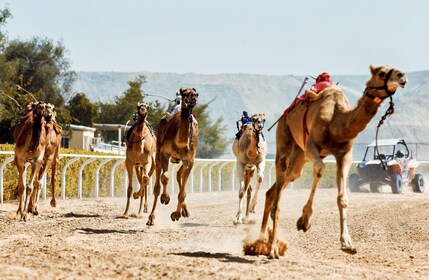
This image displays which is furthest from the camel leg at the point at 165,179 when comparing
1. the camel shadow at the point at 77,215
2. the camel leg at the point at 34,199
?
the camel leg at the point at 34,199

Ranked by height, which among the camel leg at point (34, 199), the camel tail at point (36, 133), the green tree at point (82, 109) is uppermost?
the green tree at point (82, 109)

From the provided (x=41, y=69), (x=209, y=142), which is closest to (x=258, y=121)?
(x=41, y=69)

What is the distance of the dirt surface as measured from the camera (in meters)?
8.77

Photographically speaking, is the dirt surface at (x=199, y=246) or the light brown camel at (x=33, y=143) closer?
the dirt surface at (x=199, y=246)

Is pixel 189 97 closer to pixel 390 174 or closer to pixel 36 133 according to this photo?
pixel 36 133

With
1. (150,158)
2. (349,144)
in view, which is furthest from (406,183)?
(349,144)

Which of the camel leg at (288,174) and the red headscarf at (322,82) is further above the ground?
the red headscarf at (322,82)

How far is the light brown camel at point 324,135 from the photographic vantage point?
31.3 ft

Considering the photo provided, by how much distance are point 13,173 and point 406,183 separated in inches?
622

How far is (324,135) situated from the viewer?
10.0 m

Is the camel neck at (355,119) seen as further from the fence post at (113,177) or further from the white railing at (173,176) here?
the fence post at (113,177)

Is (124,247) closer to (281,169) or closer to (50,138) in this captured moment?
(281,169)

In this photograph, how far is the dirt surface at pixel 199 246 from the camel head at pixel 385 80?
1864mm

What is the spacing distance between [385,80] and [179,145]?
6.44m
